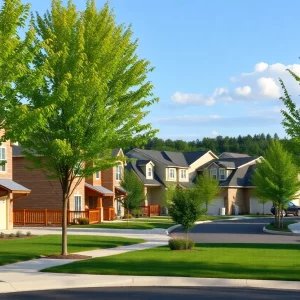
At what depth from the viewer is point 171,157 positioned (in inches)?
2970

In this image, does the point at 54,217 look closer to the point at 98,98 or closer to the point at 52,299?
the point at 98,98

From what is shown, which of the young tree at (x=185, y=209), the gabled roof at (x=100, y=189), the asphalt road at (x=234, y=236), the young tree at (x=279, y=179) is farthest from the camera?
the gabled roof at (x=100, y=189)

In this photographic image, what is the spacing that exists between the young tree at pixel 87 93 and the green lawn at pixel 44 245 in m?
1.82

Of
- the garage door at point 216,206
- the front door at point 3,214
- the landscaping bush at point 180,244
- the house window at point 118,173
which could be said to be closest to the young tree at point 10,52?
the landscaping bush at point 180,244

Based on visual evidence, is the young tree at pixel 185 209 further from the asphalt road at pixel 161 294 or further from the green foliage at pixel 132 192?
the green foliage at pixel 132 192

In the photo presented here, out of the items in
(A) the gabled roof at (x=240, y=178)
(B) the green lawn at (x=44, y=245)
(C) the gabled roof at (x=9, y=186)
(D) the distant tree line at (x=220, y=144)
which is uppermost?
(D) the distant tree line at (x=220, y=144)

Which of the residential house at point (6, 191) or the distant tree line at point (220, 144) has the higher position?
the distant tree line at point (220, 144)

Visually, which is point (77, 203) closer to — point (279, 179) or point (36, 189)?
point (36, 189)

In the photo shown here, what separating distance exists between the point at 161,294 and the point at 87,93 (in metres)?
9.30

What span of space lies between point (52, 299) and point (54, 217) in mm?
31252

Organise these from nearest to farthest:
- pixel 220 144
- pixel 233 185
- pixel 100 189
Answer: pixel 100 189 → pixel 233 185 → pixel 220 144

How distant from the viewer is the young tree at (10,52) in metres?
16.0

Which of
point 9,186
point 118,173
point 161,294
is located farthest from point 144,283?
point 118,173

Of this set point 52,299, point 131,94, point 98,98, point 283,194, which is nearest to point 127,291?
point 52,299
